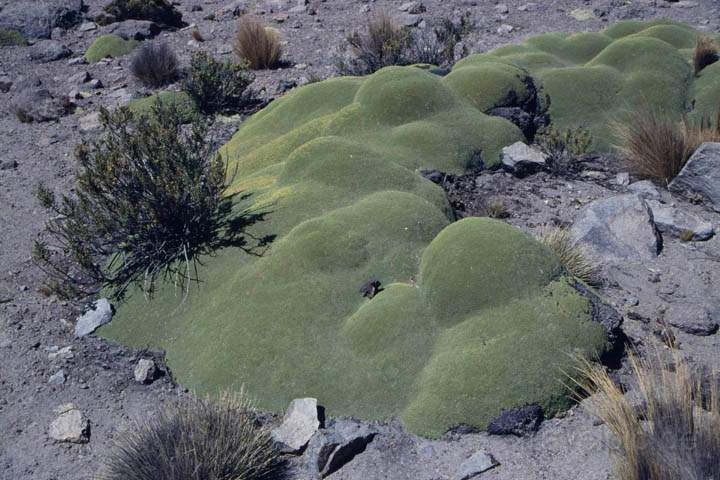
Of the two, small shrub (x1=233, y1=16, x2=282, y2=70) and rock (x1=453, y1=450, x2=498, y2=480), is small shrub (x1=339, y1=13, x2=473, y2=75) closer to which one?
small shrub (x1=233, y1=16, x2=282, y2=70)

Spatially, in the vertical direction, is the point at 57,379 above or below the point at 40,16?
below

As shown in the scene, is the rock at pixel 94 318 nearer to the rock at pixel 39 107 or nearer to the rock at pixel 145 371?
the rock at pixel 145 371

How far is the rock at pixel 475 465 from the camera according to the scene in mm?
4551

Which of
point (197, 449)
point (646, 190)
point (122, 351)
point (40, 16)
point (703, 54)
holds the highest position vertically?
point (40, 16)

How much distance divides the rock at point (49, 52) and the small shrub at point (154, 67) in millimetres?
3383

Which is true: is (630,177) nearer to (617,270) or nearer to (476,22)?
(617,270)

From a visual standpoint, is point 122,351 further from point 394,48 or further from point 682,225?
point 394,48

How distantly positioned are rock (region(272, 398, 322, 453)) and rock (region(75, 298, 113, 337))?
268 centimetres

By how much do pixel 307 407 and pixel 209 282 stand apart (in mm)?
2156

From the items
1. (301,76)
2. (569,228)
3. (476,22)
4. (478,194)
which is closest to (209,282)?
(478,194)

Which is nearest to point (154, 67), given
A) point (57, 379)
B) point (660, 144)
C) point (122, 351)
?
point (122, 351)

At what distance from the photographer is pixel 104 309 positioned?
6.80 metres

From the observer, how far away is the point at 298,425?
16.6ft

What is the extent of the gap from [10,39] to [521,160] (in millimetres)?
15537
